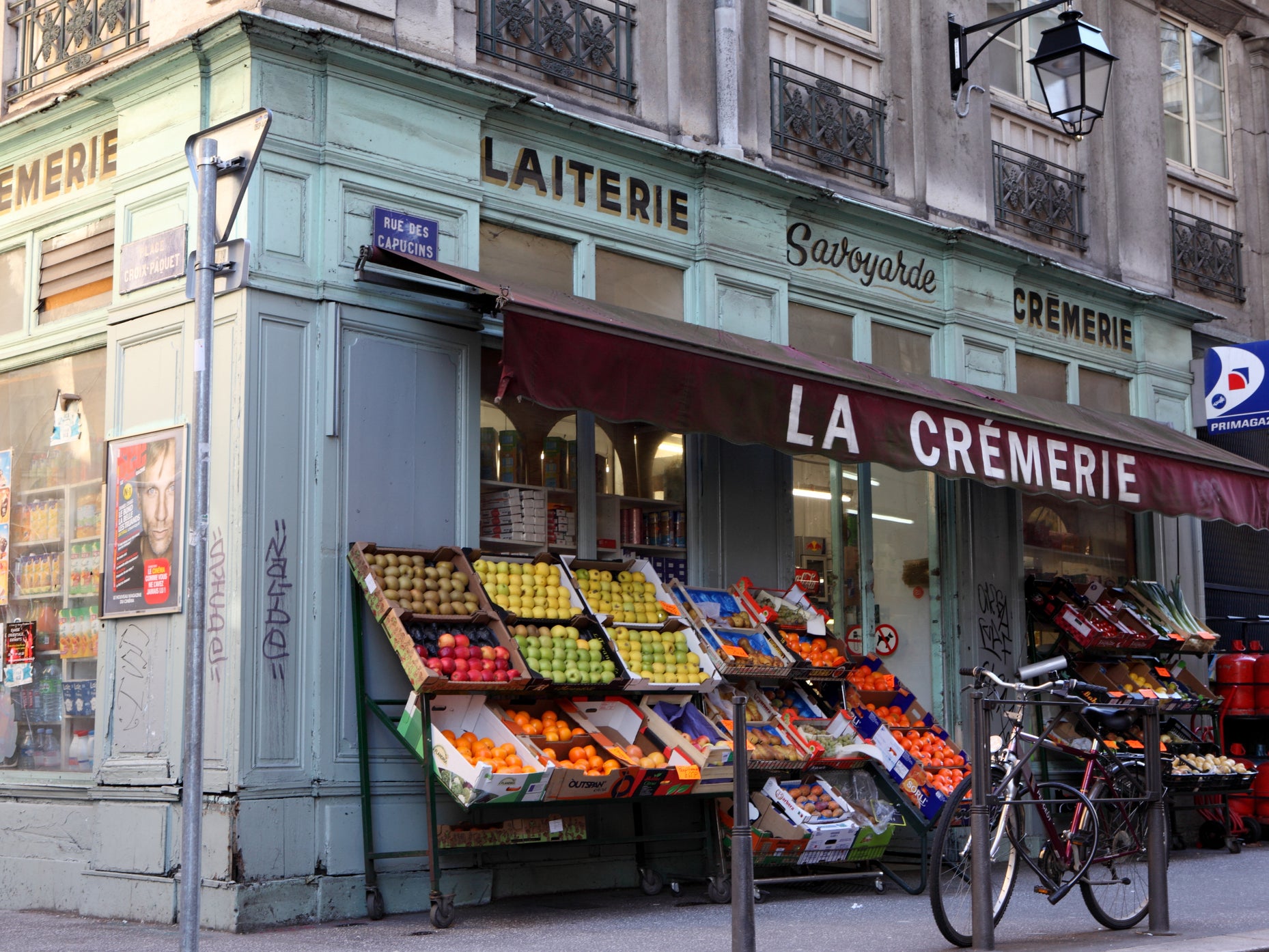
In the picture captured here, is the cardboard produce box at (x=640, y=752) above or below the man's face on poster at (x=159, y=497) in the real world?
below

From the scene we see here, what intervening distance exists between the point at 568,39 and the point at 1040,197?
6.14 m

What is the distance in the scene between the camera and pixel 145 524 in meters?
9.46

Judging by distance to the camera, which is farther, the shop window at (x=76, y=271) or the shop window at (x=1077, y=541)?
the shop window at (x=1077, y=541)

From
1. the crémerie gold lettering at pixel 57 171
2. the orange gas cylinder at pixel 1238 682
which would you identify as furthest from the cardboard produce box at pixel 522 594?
the orange gas cylinder at pixel 1238 682

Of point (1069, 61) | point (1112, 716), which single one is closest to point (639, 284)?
point (1069, 61)

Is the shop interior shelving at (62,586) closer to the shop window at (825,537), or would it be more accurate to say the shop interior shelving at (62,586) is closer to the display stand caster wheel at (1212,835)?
the shop window at (825,537)

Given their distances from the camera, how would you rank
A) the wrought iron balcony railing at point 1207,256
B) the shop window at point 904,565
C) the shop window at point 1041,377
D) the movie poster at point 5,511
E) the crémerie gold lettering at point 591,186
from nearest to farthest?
the crémerie gold lettering at point 591,186 → the movie poster at point 5,511 → the shop window at point 904,565 → the shop window at point 1041,377 → the wrought iron balcony railing at point 1207,256

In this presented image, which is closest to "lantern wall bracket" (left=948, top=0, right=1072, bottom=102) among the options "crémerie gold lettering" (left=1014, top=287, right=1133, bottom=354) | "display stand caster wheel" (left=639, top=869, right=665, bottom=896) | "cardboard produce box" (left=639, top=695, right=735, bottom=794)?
"crémerie gold lettering" (left=1014, top=287, right=1133, bottom=354)

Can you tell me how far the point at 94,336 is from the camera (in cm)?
1022

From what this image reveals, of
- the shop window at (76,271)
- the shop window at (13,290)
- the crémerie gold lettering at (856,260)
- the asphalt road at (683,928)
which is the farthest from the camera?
the crémerie gold lettering at (856,260)

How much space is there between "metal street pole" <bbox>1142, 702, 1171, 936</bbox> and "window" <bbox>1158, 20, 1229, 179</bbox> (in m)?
10.4

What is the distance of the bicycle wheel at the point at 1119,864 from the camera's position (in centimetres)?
838

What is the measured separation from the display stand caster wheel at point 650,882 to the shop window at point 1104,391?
7.67m

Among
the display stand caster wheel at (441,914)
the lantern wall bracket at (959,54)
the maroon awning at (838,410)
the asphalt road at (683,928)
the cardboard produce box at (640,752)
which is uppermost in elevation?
the lantern wall bracket at (959,54)
